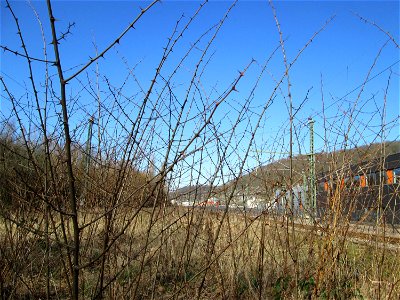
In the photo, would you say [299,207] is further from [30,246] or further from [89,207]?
[30,246]

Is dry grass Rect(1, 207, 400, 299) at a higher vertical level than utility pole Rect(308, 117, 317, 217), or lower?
lower

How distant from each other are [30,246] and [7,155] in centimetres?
70

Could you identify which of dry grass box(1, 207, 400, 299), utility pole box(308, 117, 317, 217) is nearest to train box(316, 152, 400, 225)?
utility pole box(308, 117, 317, 217)

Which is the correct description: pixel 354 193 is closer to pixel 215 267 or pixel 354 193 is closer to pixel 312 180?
pixel 312 180

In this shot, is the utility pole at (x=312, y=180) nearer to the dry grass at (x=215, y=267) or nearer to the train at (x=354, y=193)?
the train at (x=354, y=193)

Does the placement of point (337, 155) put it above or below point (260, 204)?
above

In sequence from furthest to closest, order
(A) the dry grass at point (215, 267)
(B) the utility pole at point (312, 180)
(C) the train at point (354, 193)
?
(B) the utility pole at point (312, 180), (C) the train at point (354, 193), (A) the dry grass at point (215, 267)

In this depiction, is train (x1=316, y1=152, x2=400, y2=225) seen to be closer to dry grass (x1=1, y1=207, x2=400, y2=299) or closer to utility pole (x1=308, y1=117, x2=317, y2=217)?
utility pole (x1=308, y1=117, x2=317, y2=217)

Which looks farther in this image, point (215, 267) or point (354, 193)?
point (215, 267)

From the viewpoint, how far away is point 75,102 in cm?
270

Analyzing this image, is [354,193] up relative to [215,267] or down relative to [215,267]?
up

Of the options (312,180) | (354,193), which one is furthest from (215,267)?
(354,193)

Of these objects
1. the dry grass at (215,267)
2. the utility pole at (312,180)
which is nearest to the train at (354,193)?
the utility pole at (312,180)

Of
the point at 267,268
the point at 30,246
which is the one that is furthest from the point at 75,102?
the point at 267,268
